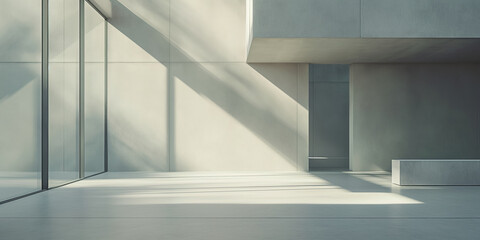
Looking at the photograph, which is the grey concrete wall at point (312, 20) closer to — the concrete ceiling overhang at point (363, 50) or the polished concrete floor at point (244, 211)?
the concrete ceiling overhang at point (363, 50)

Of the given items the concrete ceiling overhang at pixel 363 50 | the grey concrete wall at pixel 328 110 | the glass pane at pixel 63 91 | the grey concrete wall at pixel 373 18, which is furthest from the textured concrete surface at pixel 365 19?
the grey concrete wall at pixel 328 110

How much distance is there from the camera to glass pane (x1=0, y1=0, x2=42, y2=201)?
7.07m

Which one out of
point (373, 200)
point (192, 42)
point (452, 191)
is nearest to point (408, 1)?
point (452, 191)

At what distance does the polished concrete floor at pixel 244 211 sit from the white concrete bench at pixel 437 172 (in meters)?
0.32

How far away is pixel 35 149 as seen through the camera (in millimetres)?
8266

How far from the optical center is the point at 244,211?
6.32 metres

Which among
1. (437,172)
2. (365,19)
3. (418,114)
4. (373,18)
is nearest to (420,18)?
(373,18)

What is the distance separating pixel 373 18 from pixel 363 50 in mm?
1674

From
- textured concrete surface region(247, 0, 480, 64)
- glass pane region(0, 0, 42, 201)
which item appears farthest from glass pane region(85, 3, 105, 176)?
textured concrete surface region(247, 0, 480, 64)

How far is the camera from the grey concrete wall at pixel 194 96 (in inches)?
521

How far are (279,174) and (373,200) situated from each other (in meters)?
5.10

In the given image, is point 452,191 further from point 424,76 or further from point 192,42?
point 192,42

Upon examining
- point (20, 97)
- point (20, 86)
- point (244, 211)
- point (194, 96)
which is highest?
point (194, 96)

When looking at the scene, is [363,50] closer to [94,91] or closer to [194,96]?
[194,96]
